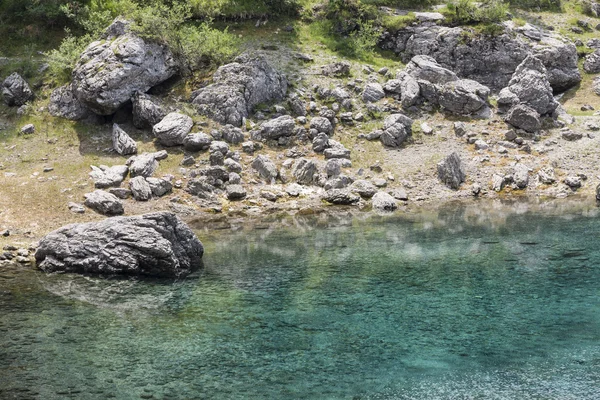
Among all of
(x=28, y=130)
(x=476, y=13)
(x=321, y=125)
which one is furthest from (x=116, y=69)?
(x=476, y=13)

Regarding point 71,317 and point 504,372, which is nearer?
point 504,372

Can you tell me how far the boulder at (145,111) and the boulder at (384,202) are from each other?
18720 millimetres

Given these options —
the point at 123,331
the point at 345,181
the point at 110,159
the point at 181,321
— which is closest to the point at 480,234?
the point at 345,181

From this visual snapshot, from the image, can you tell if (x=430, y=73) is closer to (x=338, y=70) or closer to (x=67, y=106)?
(x=338, y=70)

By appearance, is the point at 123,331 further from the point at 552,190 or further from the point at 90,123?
the point at 552,190

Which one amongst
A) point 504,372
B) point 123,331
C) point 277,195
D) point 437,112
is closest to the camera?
point 504,372

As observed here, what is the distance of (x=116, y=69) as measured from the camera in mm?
46656

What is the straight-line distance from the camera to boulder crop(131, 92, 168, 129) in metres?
47.2

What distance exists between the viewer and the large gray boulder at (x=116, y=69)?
1826 inches

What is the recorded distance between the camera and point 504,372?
62.6ft

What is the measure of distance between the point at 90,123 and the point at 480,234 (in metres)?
32.0

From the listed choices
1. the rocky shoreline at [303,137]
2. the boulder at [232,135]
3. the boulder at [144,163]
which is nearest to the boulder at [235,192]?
the rocky shoreline at [303,137]

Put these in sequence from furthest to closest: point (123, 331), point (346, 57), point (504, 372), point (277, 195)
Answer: point (346, 57) → point (277, 195) → point (123, 331) → point (504, 372)

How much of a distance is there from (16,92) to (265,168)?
892 inches
